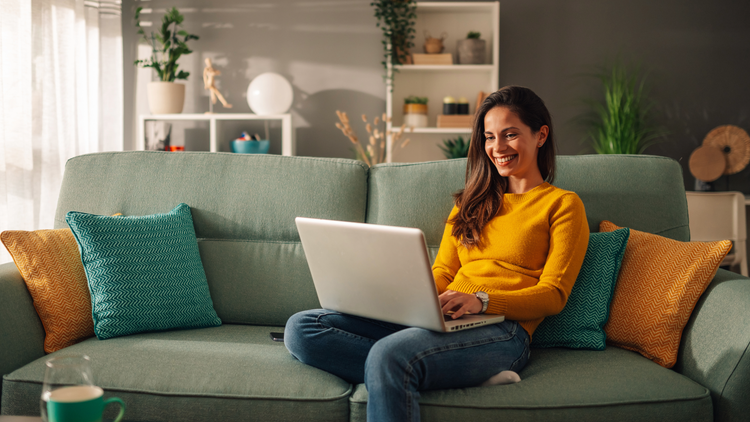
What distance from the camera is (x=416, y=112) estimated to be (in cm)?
359

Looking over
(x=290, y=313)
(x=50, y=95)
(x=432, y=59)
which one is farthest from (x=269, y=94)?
(x=290, y=313)

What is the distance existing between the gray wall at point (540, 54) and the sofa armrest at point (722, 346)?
253 centimetres

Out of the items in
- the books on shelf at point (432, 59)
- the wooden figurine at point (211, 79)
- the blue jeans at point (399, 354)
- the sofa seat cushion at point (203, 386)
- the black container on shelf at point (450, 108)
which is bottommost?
the sofa seat cushion at point (203, 386)

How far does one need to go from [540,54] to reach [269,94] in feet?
5.96

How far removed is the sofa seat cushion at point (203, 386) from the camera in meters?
1.27

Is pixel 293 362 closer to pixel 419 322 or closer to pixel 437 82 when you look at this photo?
pixel 419 322

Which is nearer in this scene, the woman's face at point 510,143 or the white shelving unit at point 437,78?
the woman's face at point 510,143

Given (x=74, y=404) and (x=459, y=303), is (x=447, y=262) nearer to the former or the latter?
(x=459, y=303)

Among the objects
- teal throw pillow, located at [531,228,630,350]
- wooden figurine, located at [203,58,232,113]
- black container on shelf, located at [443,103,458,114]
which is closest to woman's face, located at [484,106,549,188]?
teal throw pillow, located at [531,228,630,350]

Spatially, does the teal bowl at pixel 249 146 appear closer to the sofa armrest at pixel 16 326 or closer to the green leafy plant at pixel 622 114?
the sofa armrest at pixel 16 326

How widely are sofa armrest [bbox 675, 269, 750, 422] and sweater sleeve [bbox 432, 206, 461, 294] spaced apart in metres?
0.61

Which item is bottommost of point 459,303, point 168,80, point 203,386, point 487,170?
point 203,386

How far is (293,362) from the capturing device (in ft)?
4.62

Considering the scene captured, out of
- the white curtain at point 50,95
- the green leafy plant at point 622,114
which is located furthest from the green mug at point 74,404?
the green leafy plant at point 622,114
